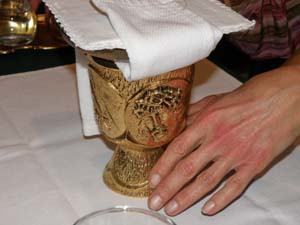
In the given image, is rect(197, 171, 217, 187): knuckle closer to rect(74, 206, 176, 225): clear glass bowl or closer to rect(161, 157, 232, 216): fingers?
rect(161, 157, 232, 216): fingers

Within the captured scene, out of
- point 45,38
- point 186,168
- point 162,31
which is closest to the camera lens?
point 162,31

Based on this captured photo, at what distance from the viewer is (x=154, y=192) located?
0.72 meters

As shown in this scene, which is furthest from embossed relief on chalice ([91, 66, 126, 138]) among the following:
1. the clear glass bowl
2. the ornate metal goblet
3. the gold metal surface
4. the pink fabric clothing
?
the pink fabric clothing

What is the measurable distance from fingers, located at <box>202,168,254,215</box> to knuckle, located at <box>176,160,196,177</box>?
0.04 metres

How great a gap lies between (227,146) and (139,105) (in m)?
0.12

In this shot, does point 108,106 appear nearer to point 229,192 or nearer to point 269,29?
point 229,192

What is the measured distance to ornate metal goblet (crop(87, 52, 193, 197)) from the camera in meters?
0.65

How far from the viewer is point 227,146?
72 cm

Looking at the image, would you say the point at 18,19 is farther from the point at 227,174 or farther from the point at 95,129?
the point at 227,174

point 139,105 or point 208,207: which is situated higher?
point 139,105

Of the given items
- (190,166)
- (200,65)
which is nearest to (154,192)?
(190,166)

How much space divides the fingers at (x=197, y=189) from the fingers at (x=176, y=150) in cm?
3

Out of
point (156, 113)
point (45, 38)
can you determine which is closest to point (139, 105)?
point (156, 113)

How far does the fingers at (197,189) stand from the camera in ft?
2.34
